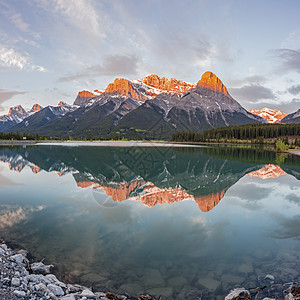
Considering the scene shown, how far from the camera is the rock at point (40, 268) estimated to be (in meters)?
8.27

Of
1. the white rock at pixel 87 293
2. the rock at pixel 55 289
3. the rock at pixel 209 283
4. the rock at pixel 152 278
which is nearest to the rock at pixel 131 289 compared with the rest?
the rock at pixel 152 278

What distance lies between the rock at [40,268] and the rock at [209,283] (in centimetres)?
593

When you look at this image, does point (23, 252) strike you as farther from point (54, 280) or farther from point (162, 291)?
point (162, 291)

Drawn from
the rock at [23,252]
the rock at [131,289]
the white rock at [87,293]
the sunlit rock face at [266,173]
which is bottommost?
the rock at [131,289]

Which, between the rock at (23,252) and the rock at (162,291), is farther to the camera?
the rock at (23,252)

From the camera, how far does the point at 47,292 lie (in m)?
6.64

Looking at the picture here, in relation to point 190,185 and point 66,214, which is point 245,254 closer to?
point 66,214

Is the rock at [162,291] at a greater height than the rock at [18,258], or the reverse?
the rock at [18,258]

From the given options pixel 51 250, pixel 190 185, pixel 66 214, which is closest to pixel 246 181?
pixel 190 185

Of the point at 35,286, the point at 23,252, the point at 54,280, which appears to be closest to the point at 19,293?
the point at 35,286

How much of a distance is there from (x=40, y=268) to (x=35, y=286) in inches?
72.7

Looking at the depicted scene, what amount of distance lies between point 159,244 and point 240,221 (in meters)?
7.15

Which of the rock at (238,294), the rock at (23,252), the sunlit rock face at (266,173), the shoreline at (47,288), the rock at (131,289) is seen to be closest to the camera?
the shoreline at (47,288)

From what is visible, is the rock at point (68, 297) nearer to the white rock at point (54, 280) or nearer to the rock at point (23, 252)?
the white rock at point (54, 280)
